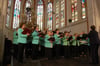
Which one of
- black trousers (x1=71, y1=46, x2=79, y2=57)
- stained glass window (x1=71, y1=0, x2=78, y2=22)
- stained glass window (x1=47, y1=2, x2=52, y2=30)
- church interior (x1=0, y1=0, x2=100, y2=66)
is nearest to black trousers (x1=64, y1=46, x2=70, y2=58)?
black trousers (x1=71, y1=46, x2=79, y2=57)

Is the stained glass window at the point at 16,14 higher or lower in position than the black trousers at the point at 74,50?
higher

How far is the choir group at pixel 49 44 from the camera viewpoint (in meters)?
6.00

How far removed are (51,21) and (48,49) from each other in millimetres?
13435

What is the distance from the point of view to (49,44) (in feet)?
21.6

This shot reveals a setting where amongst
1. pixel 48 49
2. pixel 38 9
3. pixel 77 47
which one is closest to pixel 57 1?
pixel 38 9

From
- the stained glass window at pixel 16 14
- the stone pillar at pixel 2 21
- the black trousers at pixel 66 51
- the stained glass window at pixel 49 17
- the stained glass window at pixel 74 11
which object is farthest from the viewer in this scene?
the stained glass window at pixel 49 17

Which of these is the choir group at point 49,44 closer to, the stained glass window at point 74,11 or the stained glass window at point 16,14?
the stained glass window at point 74,11

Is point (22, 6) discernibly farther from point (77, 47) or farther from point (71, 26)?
point (77, 47)

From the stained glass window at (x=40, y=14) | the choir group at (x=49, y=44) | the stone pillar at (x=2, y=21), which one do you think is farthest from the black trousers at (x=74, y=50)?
the stained glass window at (x=40, y=14)

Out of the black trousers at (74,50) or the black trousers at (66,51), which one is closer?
the black trousers at (66,51)

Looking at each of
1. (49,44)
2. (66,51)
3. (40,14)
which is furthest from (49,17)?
(49,44)

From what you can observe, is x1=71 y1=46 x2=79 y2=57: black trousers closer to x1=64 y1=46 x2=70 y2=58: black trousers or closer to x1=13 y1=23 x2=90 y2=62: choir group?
x1=13 y1=23 x2=90 y2=62: choir group

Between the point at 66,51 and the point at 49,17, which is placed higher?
the point at 49,17

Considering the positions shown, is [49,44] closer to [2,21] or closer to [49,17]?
[2,21]
